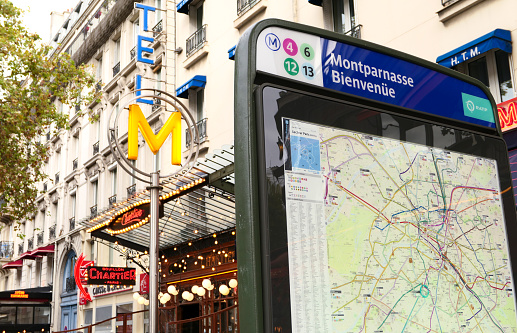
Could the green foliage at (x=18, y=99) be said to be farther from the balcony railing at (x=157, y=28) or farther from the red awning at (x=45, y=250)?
the red awning at (x=45, y=250)

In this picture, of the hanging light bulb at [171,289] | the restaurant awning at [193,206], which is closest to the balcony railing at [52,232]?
the restaurant awning at [193,206]

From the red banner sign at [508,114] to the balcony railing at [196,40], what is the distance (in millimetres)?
11418

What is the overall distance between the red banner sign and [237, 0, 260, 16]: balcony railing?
8.88m

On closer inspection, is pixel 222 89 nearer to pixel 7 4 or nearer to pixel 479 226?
pixel 7 4

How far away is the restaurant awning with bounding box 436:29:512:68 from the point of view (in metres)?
8.84

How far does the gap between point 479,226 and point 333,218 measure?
0.83 m

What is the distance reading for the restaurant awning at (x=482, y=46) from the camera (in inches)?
348

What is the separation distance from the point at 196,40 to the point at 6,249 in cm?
2908

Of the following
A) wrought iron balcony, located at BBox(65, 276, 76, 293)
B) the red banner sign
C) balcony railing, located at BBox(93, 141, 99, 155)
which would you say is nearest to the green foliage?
balcony railing, located at BBox(93, 141, 99, 155)

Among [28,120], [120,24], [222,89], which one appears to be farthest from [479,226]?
[120,24]

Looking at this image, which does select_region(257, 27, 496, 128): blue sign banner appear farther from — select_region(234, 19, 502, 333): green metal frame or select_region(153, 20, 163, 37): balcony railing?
select_region(153, 20, 163, 37): balcony railing

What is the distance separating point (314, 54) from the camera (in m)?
1.99

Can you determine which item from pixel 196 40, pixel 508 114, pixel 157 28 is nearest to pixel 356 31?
pixel 508 114

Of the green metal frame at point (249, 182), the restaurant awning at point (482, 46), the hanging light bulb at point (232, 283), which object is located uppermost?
the restaurant awning at point (482, 46)
